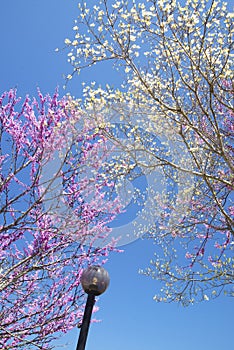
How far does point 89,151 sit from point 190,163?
1.76 m

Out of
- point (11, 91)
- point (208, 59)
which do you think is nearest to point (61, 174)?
point (11, 91)

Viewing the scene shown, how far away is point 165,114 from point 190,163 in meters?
1.32

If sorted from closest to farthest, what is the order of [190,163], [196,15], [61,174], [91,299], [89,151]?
[91,299] < [196,15] < [61,174] < [89,151] < [190,163]

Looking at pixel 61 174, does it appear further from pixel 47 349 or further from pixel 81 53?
pixel 47 349

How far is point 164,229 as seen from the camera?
620cm

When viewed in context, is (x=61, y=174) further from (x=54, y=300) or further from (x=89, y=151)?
(x=54, y=300)

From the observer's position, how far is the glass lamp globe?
3.38 metres

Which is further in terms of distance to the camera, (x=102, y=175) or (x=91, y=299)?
(x=102, y=175)

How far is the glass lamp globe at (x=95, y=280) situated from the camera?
338cm

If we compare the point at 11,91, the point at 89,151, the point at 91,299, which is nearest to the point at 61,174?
the point at 89,151

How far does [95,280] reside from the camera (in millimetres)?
3389

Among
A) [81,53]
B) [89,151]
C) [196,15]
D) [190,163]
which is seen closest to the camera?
[196,15]

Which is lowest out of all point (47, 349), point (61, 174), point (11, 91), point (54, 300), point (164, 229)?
point (47, 349)

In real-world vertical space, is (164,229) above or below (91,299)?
above
